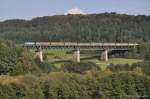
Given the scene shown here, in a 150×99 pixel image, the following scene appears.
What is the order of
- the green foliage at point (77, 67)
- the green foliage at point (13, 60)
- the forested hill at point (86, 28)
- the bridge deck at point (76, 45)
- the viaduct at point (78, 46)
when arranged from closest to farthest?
1. the green foliage at point (13, 60)
2. the green foliage at point (77, 67)
3. the viaduct at point (78, 46)
4. the bridge deck at point (76, 45)
5. the forested hill at point (86, 28)

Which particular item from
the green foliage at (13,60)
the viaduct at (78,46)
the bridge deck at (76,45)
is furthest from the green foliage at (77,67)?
the bridge deck at (76,45)

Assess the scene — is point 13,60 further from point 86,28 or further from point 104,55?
point 86,28

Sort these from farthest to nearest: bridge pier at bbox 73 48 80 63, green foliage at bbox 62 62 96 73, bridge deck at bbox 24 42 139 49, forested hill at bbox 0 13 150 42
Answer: forested hill at bbox 0 13 150 42, bridge deck at bbox 24 42 139 49, bridge pier at bbox 73 48 80 63, green foliage at bbox 62 62 96 73

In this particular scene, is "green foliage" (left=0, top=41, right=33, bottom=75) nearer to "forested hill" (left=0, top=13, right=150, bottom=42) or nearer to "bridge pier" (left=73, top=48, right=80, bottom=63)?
"bridge pier" (left=73, top=48, right=80, bottom=63)

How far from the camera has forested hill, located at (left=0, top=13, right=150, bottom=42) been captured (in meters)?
126

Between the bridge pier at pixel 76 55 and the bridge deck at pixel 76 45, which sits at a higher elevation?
the bridge deck at pixel 76 45

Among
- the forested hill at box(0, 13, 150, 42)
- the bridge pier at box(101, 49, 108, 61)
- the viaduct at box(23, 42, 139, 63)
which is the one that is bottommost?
the bridge pier at box(101, 49, 108, 61)

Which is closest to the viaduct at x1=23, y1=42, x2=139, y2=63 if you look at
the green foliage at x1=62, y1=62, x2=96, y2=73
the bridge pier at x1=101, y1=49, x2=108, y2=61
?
the bridge pier at x1=101, y1=49, x2=108, y2=61

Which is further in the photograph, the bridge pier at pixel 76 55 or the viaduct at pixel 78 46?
the viaduct at pixel 78 46

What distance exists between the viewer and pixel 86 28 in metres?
140

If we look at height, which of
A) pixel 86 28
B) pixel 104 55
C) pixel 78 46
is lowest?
pixel 104 55

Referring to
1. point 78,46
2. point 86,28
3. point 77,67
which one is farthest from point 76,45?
point 86,28

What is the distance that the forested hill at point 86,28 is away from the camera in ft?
413

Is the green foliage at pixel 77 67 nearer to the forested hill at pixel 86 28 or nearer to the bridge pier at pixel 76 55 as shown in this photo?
the bridge pier at pixel 76 55
